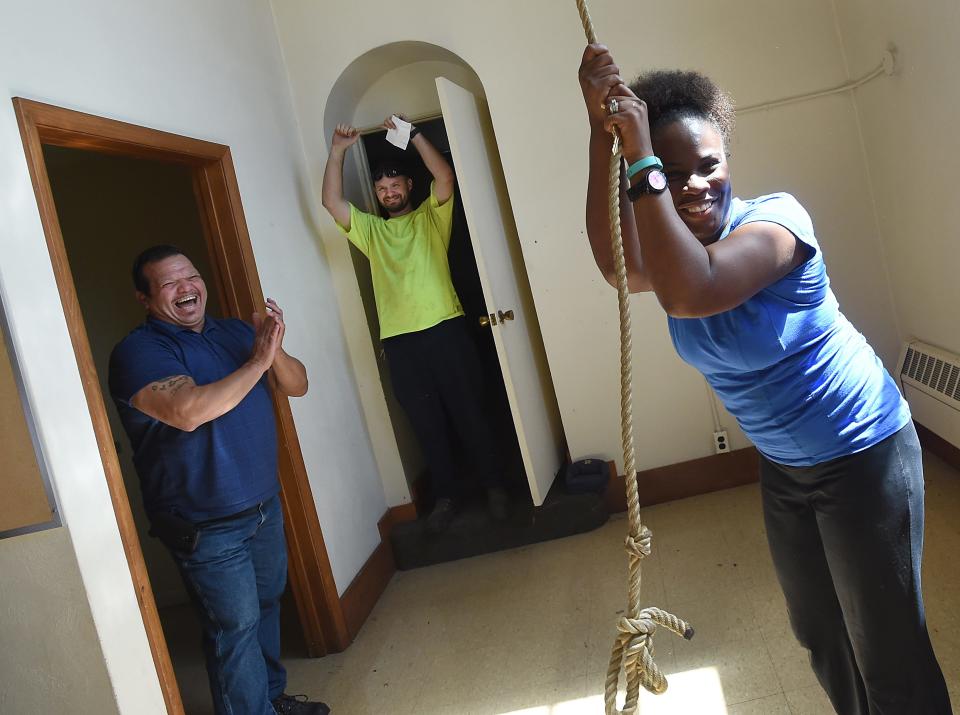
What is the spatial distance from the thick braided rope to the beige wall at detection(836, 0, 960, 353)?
88.5 inches

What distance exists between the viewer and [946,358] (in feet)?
11.0

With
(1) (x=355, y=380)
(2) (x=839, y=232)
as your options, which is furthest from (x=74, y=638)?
(2) (x=839, y=232)

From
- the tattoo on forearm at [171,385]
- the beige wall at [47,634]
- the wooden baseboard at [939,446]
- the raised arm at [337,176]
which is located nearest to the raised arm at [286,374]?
the tattoo on forearm at [171,385]

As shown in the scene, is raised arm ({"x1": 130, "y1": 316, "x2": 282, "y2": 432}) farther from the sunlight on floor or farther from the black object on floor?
the black object on floor

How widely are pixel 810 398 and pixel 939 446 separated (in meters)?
2.61

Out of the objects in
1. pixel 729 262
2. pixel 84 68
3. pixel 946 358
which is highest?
pixel 84 68

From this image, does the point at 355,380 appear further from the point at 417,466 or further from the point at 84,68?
the point at 84,68

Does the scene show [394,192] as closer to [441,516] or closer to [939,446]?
[441,516]

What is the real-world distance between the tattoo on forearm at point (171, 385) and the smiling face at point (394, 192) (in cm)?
179

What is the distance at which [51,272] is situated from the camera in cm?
204

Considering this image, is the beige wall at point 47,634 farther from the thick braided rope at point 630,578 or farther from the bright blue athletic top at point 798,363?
the bright blue athletic top at point 798,363

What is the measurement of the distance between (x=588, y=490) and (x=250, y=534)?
185 cm

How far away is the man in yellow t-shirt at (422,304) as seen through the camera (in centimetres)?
374

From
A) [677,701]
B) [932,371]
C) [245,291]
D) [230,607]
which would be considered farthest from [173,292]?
[932,371]
